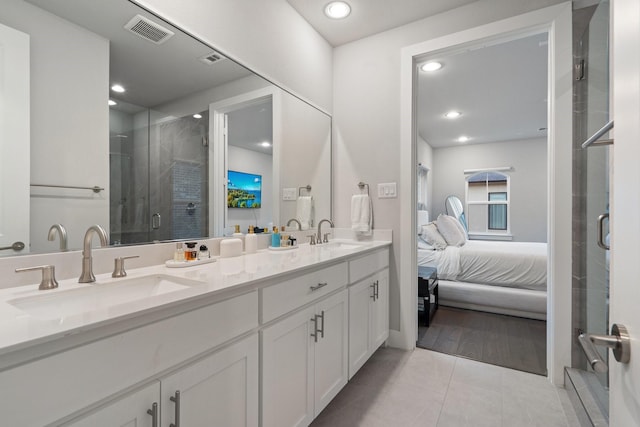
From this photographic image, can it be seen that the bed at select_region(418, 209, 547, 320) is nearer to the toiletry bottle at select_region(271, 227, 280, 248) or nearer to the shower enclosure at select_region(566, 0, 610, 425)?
→ the shower enclosure at select_region(566, 0, 610, 425)

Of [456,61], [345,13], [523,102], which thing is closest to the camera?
[345,13]

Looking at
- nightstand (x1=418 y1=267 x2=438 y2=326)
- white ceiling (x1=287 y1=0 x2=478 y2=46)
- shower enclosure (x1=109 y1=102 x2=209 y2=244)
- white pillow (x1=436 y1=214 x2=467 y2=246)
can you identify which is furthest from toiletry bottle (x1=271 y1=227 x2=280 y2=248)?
white pillow (x1=436 y1=214 x2=467 y2=246)

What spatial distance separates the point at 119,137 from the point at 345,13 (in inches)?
73.0

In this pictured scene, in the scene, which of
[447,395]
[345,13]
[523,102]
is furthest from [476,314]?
[345,13]

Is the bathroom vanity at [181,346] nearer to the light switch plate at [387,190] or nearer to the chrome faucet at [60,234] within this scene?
the chrome faucet at [60,234]

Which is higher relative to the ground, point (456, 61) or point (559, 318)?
point (456, 61)

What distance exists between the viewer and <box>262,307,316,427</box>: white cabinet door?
1.07 meters

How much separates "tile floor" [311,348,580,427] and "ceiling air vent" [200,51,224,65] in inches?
76.5

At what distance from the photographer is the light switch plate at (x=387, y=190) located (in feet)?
7.58

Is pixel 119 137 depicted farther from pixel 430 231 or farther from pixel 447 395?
pixel 430 231

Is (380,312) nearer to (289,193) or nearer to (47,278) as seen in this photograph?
(289,193)

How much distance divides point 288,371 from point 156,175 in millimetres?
1022

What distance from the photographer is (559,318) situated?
1.81 metres

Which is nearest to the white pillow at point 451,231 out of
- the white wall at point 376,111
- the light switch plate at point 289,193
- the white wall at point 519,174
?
the white wall at point 376,111
